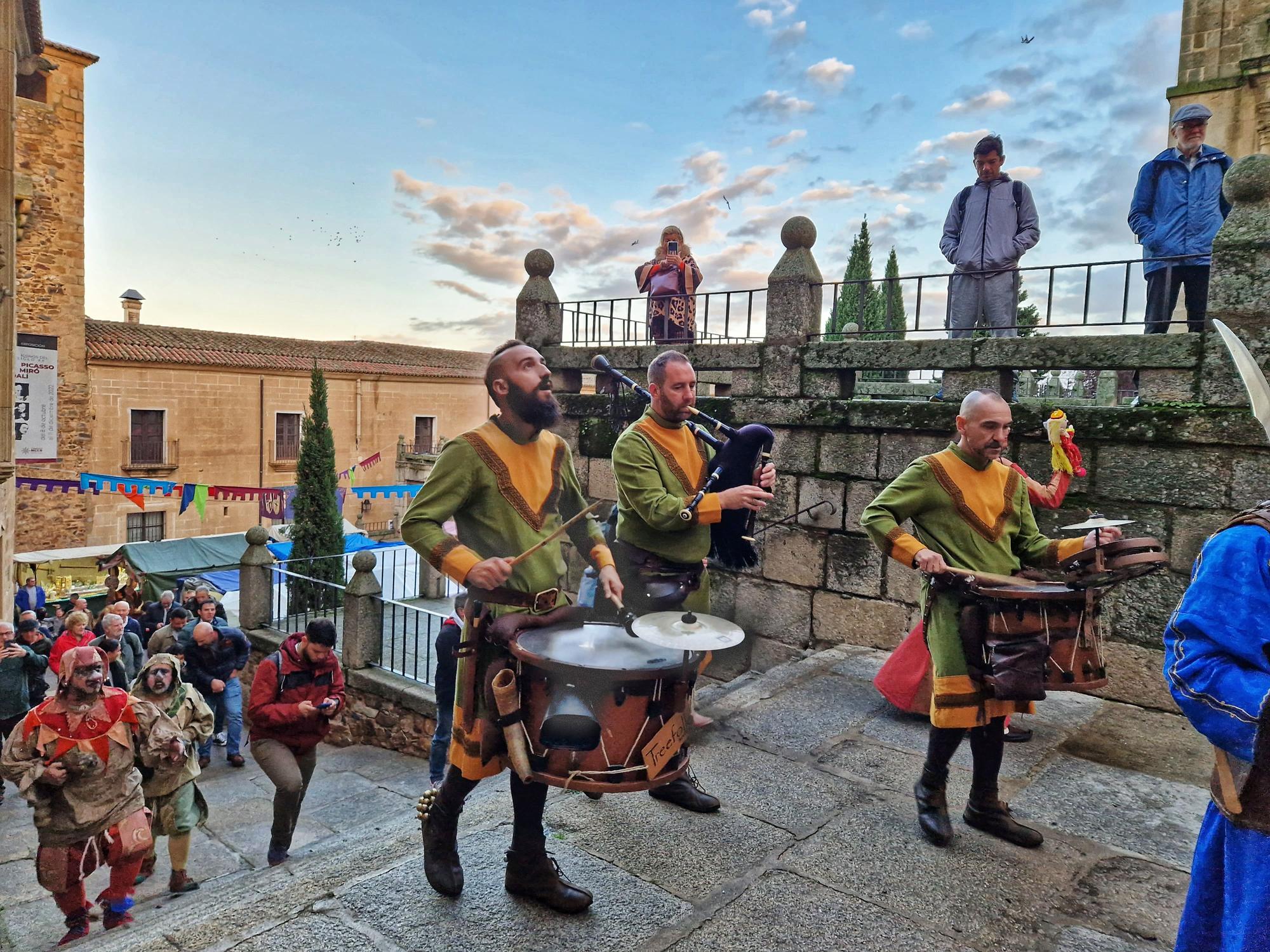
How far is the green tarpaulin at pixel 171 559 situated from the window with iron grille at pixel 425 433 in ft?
41.1

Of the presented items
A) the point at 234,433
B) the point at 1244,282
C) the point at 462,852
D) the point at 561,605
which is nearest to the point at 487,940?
the point at 462,852

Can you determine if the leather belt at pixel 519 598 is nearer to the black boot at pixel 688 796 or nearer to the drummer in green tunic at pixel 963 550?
the black boot at pixel 688 796

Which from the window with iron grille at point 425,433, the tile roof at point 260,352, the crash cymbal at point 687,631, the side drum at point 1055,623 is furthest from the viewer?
the window with iron grille at point 425,433

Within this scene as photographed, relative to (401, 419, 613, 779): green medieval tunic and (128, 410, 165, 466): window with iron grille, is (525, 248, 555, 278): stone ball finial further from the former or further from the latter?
(128, 410, 165, 466): window with iron grille

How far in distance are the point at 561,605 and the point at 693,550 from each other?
43.4 inches

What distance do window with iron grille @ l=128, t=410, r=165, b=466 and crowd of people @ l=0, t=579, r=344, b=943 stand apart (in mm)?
19490

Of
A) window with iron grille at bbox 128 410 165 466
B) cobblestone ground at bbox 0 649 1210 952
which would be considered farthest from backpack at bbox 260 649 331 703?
window with iron grille at bbox 128 410 165 466

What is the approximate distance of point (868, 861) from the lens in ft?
10.00

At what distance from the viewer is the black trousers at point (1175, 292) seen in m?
5.55

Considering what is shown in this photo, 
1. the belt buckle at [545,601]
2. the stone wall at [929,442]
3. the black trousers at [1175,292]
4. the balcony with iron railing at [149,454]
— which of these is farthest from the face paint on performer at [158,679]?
the balcony with iron railing at [149,454]

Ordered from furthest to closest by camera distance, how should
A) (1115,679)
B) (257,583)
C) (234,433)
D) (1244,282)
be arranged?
(234,433) → (257,583) → (1115,679) → (1244,282)

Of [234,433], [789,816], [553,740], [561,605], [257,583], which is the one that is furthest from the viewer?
[234,433]

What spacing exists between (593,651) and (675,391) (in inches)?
58.6

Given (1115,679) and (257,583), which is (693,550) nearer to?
(1115,679)
